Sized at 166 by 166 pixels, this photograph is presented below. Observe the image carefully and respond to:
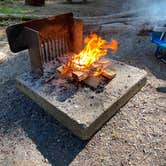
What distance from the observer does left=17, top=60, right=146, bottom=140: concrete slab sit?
2.63 m

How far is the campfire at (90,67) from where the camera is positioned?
3064 millimetres

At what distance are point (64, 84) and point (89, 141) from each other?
86 cm

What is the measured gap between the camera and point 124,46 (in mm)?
4996

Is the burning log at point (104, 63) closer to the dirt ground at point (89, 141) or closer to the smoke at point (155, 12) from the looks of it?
the dirt ground at point (89, 141)

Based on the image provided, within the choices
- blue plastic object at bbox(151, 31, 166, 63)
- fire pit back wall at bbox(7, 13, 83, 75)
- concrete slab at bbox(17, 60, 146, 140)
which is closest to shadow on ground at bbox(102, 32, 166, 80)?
blue plastic object at bbox(151, 31, 166, 63)

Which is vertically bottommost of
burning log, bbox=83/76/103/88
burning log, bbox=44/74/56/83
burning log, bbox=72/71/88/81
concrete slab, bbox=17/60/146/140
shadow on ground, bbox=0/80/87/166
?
shadow on ground, bbox=0/80/87/166

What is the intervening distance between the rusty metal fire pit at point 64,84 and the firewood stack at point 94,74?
76 millimetres

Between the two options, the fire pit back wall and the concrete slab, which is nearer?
the concrete slab

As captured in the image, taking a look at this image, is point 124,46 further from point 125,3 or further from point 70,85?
point 125,3

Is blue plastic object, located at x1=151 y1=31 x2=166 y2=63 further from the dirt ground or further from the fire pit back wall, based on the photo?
the fire pit back wall

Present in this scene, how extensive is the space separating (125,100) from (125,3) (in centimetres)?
616

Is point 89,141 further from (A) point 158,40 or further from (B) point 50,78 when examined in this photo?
(A) point 158,40

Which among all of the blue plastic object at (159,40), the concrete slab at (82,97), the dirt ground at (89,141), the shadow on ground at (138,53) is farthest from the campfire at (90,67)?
the blue plastic object at (159,40)

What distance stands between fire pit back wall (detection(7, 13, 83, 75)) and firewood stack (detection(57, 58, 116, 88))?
0.42 metres
